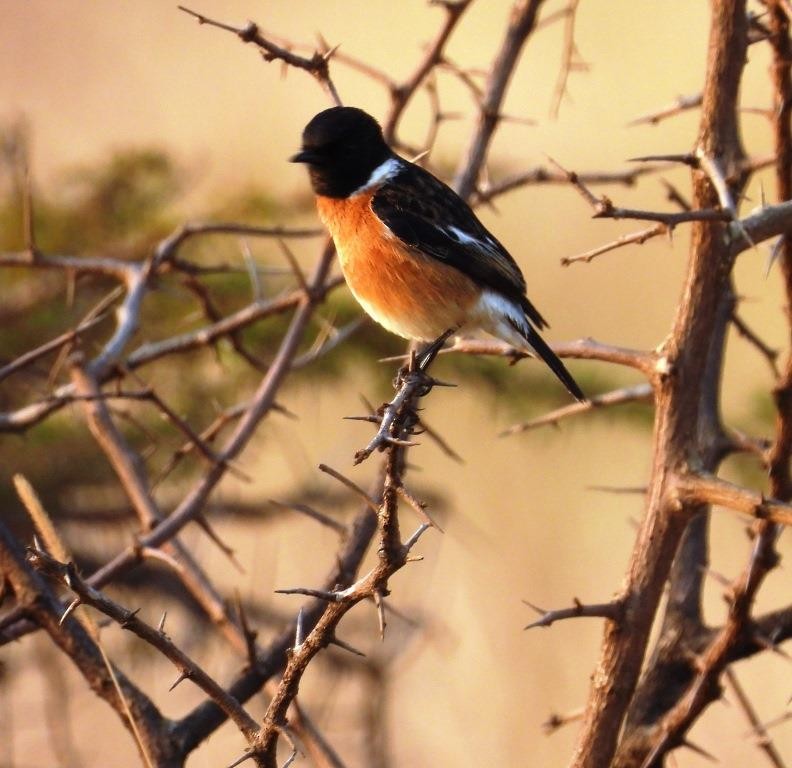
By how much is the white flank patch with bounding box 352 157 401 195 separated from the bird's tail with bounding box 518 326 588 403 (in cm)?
71

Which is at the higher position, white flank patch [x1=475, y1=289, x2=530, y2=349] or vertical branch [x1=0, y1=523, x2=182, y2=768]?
white flank patch [x1=475, y1=289, x2=530, y2=349]

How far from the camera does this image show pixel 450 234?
3.72 m

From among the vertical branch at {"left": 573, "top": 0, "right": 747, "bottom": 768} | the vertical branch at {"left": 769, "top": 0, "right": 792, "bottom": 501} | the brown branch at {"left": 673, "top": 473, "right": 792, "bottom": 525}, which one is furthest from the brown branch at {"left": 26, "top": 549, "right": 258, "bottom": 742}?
the vertical branch at {"left": 769, "top": 0, "right": 792, "bottom": 501}

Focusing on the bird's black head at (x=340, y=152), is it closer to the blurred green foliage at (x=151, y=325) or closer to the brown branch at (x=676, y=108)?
the brown branch at (x=676, y=108)

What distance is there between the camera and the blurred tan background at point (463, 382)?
652 cm

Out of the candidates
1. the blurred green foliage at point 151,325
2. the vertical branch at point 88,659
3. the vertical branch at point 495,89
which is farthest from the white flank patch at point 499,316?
the vertical branch at point 88,659

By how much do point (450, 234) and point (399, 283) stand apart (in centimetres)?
22

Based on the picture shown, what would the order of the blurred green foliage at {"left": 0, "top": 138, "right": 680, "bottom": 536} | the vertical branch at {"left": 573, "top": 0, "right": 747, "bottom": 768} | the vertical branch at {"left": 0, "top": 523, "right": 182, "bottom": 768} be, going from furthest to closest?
1. the blurred green foliage at {"left": 0, "top": 138, "right": 680, "bottom": 536}
2. the vertical branch at {"left": 0, "top": 523, "right": 182, "bottom": 768}
3. the vertical branch at {"left": 573, "top": 0, "right": 747, "bottom": 768}

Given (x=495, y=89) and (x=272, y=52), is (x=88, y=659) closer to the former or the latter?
(x=272, y=52)

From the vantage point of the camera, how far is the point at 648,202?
879cm

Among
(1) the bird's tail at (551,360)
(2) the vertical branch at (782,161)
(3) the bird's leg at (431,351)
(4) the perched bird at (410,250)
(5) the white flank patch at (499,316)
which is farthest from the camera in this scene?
(4) the perched bird at (410,250)

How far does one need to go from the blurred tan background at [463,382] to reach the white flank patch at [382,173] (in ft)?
4.24

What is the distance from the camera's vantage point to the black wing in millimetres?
3717

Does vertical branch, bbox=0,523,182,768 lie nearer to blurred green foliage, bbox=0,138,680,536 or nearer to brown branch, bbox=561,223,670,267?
brown branch, bbox=561,223,670,267
